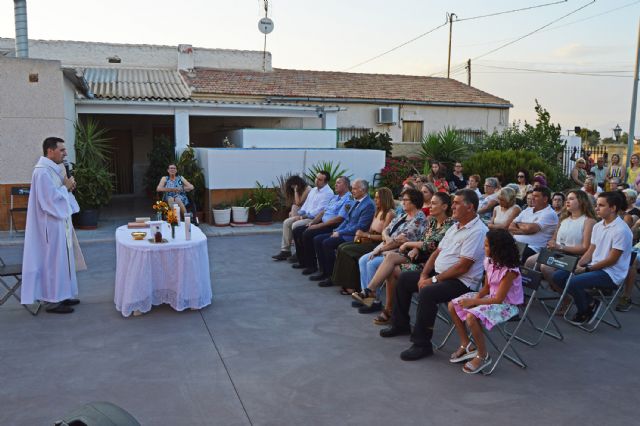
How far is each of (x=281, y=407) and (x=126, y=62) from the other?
20013mm

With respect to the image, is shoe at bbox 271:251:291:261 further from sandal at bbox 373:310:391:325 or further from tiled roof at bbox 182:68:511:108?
tiled roof at bbox 182:68:511:108

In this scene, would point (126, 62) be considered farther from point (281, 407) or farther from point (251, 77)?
point (281, 407)

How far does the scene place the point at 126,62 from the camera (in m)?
21.2

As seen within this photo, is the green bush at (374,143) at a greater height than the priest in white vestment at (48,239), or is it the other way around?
the green bush at (374,143)

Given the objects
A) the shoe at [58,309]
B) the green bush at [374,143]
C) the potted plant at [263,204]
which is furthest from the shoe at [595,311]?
the green bush at [374,143]

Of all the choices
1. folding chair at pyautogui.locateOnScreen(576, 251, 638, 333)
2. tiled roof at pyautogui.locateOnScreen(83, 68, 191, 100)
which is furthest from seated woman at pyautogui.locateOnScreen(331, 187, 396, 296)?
tiled roof at pyautogui.locateOnScreen(83, 68, 191, 100)

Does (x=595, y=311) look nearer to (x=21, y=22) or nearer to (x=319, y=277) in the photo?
(x=319, y=277)

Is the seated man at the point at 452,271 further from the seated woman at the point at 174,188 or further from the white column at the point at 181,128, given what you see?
the white column at the point at 181,128

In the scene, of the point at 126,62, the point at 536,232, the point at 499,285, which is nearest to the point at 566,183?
the point at 536,232

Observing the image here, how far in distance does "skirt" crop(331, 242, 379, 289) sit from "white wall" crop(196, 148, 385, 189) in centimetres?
634


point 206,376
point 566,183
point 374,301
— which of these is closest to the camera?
point 206,376

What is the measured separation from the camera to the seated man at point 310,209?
28.3 feet

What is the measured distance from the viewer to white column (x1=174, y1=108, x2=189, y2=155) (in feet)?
45.1

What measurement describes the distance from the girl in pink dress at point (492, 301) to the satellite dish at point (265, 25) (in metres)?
19.3
